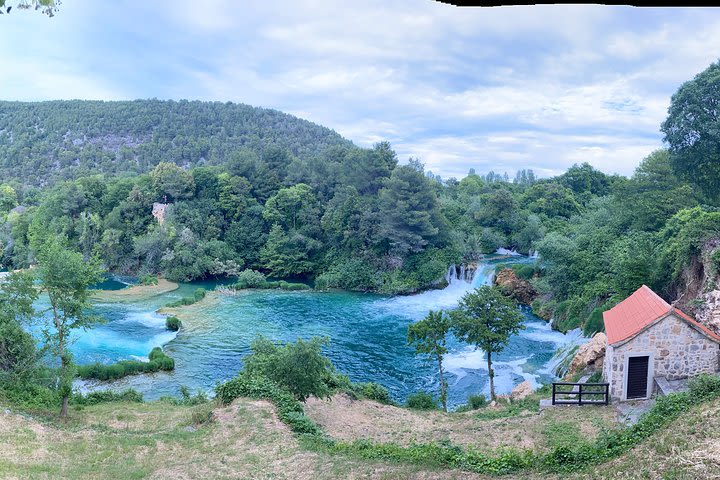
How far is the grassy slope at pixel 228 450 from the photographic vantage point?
7011 millimetres

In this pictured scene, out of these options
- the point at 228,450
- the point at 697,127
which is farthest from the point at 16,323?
the point at 697,127

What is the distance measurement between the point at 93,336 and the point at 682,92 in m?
31.5

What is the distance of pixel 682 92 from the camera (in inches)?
853

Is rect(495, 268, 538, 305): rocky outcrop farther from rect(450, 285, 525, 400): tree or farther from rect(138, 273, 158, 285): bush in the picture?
rect(138, 273, 158, 285): bush

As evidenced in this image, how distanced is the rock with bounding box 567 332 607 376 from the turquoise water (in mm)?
2613

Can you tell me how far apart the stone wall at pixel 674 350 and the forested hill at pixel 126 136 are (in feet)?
215

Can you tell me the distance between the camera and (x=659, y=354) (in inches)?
508

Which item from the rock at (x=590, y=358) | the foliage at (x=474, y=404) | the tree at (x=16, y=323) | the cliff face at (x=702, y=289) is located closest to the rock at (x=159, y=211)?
the tree at (x=16, y=323)

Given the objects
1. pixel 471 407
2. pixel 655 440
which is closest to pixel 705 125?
pixel 471 407

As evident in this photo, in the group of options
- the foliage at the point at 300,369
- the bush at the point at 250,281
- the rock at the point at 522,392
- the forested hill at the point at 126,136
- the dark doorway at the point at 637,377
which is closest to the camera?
the dark doorway at the point at 637,377

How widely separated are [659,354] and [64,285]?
644 inches

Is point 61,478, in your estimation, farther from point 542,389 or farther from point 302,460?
point 542,389

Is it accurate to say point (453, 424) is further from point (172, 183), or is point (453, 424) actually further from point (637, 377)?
point (172, 183)

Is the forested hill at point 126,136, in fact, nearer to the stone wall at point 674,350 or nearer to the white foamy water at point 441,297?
the white foamy water at point 441,297
